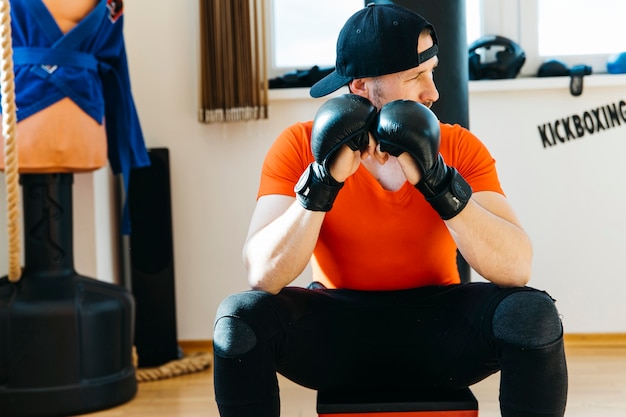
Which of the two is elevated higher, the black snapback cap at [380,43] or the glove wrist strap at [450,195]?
the black snapback cap at [380,43]

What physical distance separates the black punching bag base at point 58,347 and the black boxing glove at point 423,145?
4.89 feet

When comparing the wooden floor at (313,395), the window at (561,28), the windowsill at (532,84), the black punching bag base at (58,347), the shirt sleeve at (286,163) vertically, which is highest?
the window at (561,28)

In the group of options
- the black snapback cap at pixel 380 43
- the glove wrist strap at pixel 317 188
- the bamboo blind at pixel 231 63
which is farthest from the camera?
the bamboo blind at pixel 231 63

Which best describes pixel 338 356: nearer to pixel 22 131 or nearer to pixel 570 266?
pixel 22 131

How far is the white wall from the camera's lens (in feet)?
11.4

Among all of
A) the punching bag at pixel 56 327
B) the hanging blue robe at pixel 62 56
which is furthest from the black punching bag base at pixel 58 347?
the hanging blue robe at pixel 62 56

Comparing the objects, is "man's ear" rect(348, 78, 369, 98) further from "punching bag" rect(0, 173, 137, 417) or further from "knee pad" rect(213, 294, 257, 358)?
"punching bag" rect(0, 173, 137, 417)

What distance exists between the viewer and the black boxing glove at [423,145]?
1.42 meters

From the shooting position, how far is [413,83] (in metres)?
1.70

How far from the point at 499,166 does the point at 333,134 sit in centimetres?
214

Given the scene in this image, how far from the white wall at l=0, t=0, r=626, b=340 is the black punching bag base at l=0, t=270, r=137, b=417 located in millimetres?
845

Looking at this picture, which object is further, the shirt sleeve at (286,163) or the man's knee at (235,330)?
the shirt sleeve at (286,163)

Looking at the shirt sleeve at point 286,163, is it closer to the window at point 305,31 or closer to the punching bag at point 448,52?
the punching bag at point 448,52

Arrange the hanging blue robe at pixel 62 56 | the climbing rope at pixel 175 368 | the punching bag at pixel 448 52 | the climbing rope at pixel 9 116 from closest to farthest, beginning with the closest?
the punching bag at pixel 448 52
the climbing rope at pixel 9 116
the hanging blue robe at pixel 62 56
the climbing rope at pixel 175 368
